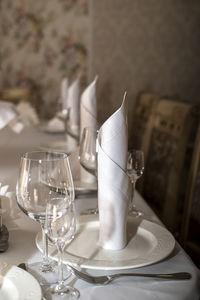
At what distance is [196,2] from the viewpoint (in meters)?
3.52

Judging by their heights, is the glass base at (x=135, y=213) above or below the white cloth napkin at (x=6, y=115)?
below

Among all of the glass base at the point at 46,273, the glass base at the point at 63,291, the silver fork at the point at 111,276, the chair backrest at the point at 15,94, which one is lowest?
the chair backrest at the point at 15,94

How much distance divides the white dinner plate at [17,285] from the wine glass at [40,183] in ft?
0.20

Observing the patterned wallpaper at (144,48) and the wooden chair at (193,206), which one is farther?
the patterned wallpaper at (144,48)

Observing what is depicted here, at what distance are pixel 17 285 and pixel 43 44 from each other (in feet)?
10.5

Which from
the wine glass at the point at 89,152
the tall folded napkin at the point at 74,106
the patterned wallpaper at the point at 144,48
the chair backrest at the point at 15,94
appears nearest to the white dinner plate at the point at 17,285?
the wine glass at the point at 89,152

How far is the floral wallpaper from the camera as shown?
3.59 metres

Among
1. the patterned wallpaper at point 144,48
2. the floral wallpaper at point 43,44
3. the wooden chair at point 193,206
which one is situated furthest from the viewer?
the floral wallpaper at point 43,44

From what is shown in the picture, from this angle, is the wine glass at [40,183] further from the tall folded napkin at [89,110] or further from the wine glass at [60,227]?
the tall folded napkin at [89,110]

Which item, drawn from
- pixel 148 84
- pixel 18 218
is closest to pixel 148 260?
pixel 18 218

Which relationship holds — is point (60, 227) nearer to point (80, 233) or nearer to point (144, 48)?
point (80, 233)

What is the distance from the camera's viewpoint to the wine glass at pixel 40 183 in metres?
0.77

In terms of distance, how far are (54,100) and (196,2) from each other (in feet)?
4.69

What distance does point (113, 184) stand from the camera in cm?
86
